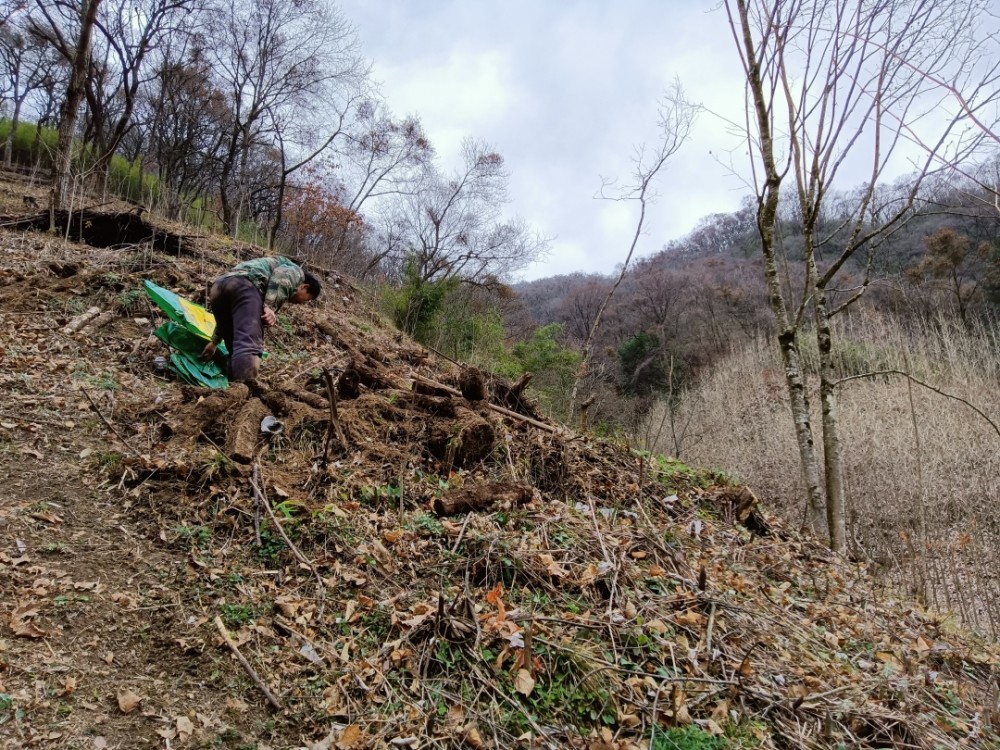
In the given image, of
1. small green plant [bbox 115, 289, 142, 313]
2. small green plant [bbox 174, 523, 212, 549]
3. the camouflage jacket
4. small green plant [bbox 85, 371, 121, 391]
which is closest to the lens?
small green plant [bbox 174, 523, 212, 549]

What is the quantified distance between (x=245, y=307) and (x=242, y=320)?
→ 0.11 meters

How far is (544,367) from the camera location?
1611cm

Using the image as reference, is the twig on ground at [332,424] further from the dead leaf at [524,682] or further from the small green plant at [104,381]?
the small green plant at [104,381]

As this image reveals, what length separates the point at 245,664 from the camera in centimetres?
198

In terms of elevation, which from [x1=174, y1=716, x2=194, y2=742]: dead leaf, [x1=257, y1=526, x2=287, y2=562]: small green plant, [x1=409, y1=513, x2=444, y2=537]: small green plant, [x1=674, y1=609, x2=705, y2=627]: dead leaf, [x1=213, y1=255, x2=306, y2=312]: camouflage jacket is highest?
[x1=213, y1=255, x2=306, y2=312]: camouflage jacket

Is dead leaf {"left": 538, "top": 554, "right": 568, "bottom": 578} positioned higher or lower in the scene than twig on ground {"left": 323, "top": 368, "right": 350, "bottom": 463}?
lower

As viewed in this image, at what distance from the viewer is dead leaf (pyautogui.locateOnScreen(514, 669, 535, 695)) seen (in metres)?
1.99

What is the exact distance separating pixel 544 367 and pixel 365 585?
13.8 meters

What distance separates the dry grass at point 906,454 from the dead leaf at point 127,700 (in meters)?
3.85

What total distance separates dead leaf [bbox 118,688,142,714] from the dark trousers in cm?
266

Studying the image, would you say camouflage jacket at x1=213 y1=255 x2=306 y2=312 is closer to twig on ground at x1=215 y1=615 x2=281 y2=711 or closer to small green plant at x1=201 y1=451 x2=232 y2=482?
small green plant at x1=201 y1=451 x2=232 y2=482

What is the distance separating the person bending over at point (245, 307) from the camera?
4.18m

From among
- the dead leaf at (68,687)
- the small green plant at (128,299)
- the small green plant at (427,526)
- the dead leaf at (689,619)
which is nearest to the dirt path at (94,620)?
the dead leaf at (68,687)

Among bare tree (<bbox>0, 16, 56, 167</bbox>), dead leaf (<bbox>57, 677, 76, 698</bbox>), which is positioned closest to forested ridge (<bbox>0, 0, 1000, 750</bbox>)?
dead leaf (<bbox>57, 677, 76, 698</bbox>)
